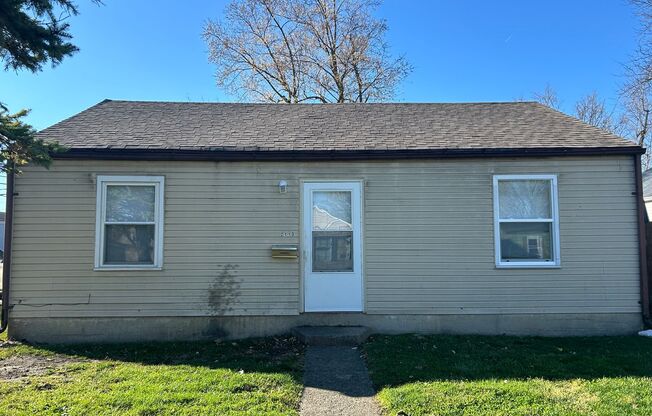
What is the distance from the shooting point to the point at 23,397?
467cm

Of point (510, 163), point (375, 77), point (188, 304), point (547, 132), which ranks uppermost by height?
point (375, 77)

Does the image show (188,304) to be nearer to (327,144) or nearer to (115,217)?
(115,217)

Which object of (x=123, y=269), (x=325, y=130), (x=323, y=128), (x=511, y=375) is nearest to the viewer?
(x=511, y=375)

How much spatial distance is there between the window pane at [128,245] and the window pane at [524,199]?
566 centimetres

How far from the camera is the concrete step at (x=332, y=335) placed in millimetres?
6715

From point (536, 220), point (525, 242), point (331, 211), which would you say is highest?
point (331, 211)

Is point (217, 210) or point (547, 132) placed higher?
point (547, 132)

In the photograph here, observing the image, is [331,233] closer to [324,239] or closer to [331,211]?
[324,239]

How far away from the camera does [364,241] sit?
24.6 feet

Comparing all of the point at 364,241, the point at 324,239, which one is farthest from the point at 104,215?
the point at 364,241

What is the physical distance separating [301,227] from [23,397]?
13.7ft

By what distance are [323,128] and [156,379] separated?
5175 mm

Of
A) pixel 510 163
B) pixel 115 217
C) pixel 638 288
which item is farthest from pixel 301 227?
pixel 638 288

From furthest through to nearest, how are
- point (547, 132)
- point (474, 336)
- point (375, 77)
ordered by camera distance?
point (375, 77) → point (547, 132) → point (474, 336)
